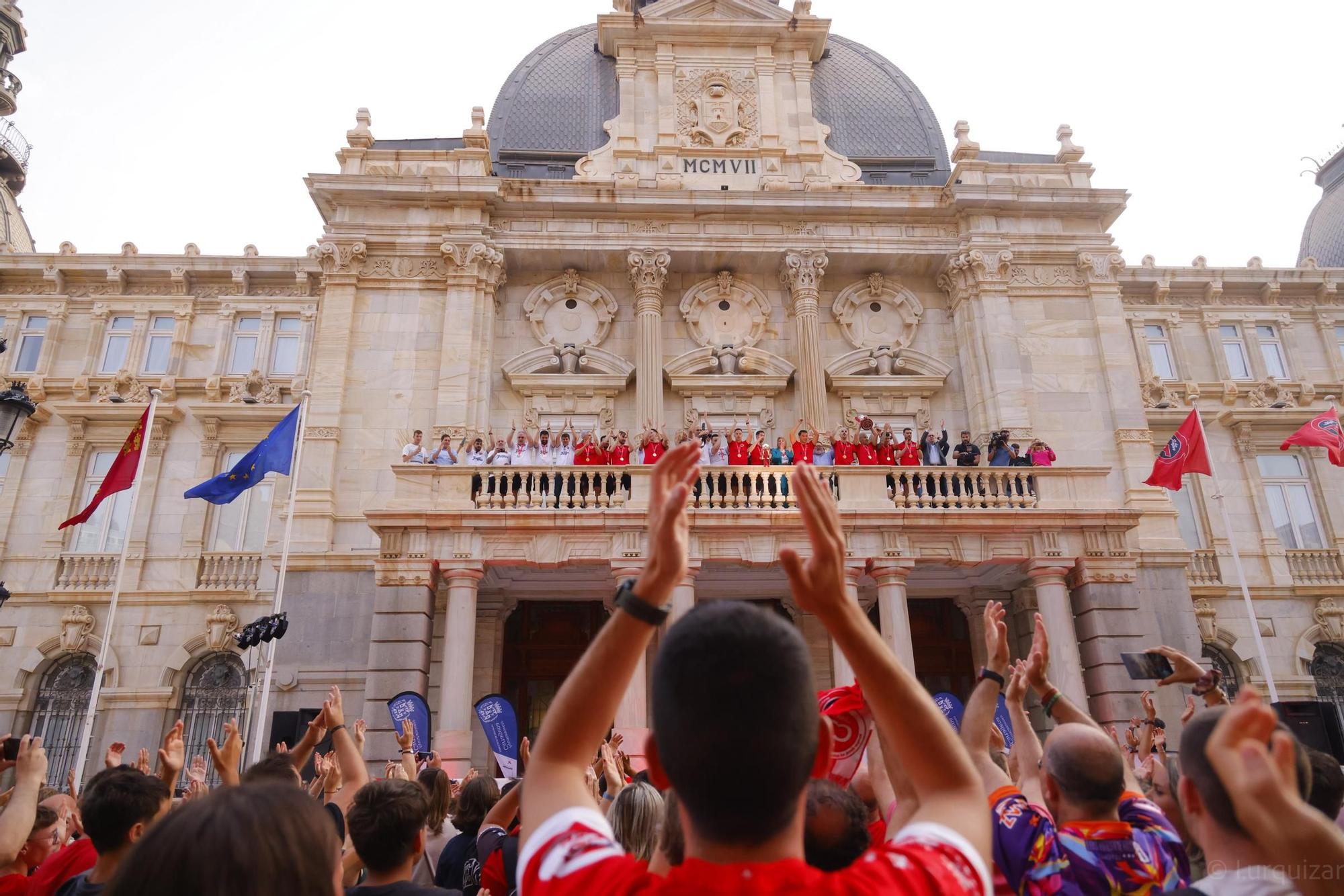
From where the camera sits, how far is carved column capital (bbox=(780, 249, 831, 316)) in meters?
23.1

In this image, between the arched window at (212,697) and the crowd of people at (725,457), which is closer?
the crowd of people at (725,457)

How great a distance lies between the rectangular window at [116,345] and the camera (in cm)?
2472

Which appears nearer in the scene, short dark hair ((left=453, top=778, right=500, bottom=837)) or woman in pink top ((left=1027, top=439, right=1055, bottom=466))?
short dark hair ((left=453, top=778, right=500, bottom=837))

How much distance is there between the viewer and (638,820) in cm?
425

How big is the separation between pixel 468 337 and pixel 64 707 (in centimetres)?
1387

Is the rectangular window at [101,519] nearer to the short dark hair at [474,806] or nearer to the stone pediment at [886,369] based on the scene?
the stone pediment at [886,369]

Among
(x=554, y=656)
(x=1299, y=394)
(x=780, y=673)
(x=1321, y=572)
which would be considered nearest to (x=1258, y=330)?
(x=1299, y=394)

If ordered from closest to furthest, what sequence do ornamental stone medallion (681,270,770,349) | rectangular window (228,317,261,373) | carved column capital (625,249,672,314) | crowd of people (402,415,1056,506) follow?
crowd of people (402,415,1056,506) < carved column capital (625,249,672,314) < ornamental stone medallion (681,270,770,349) < rectangular window (228,317,261,373)

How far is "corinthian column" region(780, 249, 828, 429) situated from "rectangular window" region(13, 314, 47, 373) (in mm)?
21562

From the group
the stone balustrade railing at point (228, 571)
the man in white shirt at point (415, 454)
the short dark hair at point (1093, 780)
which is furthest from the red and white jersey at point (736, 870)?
the stone balustrade railing at point (228, 571)

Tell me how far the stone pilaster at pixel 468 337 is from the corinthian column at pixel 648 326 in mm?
3725

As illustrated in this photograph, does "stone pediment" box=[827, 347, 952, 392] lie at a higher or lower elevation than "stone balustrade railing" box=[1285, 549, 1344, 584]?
higher

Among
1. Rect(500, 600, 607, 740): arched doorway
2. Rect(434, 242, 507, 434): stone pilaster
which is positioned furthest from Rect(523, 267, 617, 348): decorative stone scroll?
Rect(500, 600, 607, 740): arched doorway

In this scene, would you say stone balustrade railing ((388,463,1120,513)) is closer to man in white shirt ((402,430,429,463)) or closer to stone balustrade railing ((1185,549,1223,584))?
man in white shirt ((402,430,429,463))
